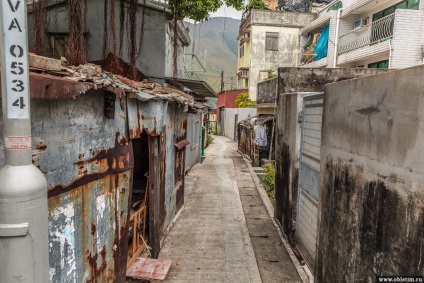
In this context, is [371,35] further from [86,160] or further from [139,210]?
[86,160]

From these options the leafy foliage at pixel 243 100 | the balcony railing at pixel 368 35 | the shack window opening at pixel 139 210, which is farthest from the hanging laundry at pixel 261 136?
the leafy foliage at pixel 243 100

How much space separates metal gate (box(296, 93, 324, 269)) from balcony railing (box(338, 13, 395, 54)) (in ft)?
30.3

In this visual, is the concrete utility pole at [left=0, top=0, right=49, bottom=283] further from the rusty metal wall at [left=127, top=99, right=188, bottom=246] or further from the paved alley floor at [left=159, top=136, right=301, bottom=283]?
the paved alley floor at [left=159, top=136, right=301, bottom=283]

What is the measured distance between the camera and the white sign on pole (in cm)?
176

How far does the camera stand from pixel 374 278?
340 centimetres

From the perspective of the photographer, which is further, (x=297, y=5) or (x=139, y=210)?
(x=297, y=5)

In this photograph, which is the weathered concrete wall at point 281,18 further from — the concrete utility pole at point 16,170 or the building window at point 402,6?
the concrete utility pole at point 16,170

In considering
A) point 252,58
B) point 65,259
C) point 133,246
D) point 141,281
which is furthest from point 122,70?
point 252,58

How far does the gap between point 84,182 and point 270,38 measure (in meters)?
29.6

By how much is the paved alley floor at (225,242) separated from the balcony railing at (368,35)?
9.36 metres

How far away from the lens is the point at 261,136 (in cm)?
1722

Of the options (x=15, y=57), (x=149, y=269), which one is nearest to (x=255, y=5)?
(x=149, y=269)

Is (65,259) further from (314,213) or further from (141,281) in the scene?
(314,213)

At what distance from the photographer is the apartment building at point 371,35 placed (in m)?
12.3
